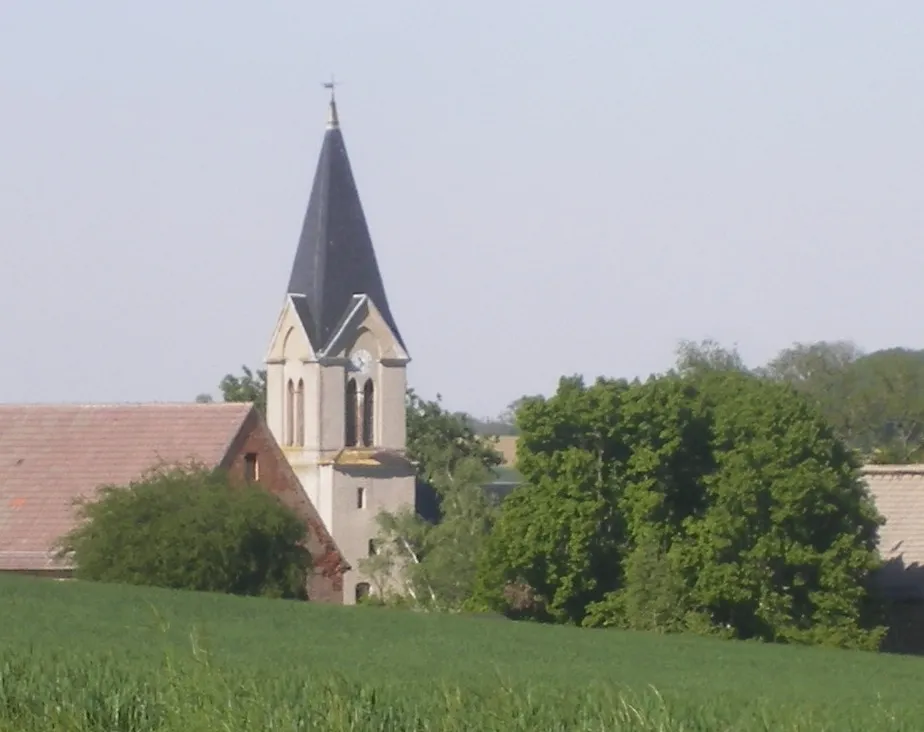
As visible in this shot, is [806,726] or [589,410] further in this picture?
[589,410]

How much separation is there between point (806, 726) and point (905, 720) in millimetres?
1359

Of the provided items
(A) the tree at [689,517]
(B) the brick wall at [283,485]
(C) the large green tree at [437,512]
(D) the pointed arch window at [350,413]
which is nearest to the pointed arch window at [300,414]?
(D) the pointed arch window at [350,413]

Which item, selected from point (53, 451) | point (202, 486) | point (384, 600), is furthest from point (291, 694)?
point (384, 600)

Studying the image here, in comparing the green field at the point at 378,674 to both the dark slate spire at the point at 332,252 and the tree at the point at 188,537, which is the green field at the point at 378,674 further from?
the dark slate spire at the point at 332,252

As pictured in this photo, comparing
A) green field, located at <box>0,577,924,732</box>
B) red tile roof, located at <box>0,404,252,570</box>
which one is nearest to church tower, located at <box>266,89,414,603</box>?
red tile roof, located at <box>0,404,252,570</box>

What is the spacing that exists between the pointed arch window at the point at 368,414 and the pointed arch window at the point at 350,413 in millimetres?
371

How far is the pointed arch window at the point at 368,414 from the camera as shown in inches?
2822

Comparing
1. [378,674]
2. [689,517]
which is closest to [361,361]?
[689,517]

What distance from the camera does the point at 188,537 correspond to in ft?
129

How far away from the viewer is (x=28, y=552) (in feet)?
152

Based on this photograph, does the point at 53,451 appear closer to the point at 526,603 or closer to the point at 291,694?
the point at 526,603

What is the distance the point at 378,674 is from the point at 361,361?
53.2 m

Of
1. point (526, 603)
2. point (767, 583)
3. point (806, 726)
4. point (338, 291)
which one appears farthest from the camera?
point (338, 291)

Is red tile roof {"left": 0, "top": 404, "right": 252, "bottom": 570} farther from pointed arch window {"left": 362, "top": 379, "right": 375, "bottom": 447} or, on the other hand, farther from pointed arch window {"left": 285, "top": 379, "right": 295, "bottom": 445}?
pointed arch window {"left": 362, "top": 379, "right": 375, "bottom": 447}
